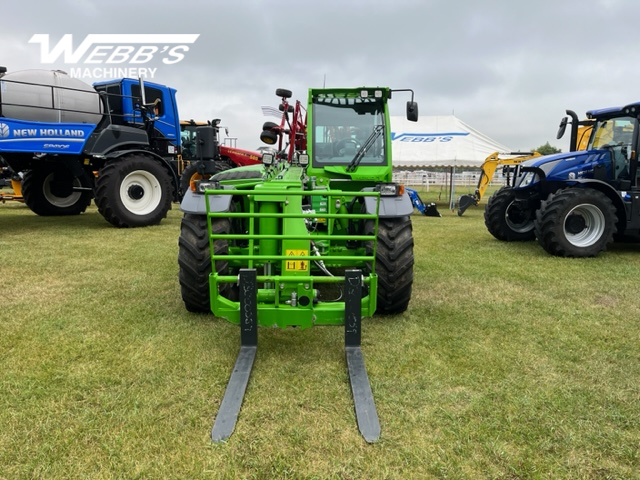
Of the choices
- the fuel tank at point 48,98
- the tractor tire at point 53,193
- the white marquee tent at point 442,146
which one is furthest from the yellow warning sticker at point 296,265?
the white marquee tent at point 442,146

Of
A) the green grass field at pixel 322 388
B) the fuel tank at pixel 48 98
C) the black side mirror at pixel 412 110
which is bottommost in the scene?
the green grass field at pixel 322 388

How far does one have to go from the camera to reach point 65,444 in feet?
6.97

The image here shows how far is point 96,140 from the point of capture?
8.44 meters

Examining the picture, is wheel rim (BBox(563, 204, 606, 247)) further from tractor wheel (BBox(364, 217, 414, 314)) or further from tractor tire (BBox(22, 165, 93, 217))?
tractor tire (BBox(22, 165, 93, 217))

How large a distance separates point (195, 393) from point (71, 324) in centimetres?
164

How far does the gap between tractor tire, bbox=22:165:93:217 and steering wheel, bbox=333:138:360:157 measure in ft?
24.5

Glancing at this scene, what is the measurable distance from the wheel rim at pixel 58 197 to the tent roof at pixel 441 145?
9731mm

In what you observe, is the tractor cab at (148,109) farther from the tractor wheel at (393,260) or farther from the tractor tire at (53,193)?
the tractor wheel at (393,260)

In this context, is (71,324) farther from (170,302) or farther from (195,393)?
(195,393)

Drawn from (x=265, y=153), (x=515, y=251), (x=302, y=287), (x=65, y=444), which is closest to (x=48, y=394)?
(x=65, y=444)

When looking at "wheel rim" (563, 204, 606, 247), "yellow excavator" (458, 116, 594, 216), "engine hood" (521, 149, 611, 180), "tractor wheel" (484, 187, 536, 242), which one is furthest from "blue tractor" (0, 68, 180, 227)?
"yellow excavator" (458, 116, 594, 216)

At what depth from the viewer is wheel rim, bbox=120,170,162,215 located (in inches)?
343

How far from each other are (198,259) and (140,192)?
6.04 meters

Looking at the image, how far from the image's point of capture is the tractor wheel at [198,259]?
11.8ft
